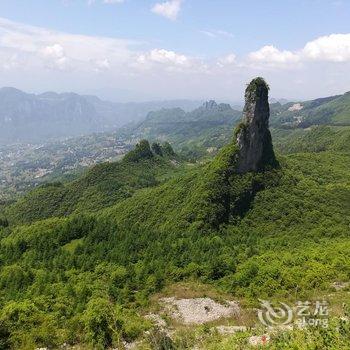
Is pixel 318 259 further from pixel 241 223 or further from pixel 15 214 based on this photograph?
pixel 15 214

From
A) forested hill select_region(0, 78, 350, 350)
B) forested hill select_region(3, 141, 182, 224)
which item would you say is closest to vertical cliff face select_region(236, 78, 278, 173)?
forested hill select_region(0, 78, 350, 350)

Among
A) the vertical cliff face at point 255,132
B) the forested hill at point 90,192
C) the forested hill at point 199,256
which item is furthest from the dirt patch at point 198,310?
the forested hill at point 90,192

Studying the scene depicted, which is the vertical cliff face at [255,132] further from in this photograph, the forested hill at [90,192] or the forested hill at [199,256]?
the forested hill at [90,192]

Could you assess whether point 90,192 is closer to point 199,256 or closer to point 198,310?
point 199,256

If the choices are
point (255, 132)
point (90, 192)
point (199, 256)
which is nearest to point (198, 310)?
point (199, 256)

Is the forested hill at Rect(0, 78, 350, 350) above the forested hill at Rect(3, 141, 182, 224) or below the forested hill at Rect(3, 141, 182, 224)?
above

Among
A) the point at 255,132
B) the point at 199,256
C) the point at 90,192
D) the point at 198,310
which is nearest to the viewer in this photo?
the point at 198,310

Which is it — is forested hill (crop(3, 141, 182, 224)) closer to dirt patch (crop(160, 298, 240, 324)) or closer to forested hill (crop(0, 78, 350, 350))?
forested hill (crop(0, 78, 350, 350))

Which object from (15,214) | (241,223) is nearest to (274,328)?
(241,223)

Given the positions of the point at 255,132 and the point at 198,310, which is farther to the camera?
the point at 255,132

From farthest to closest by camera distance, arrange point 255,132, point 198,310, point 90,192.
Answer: point 90,192, point 255,132, point 198,310
